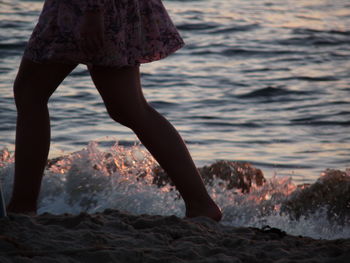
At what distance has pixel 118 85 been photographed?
367 cm

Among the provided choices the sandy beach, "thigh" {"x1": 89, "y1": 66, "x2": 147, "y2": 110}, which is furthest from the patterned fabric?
the sandy beach

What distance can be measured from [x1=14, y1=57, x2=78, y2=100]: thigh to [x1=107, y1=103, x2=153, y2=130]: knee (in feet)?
0.86

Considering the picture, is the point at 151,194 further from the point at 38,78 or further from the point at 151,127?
the point at 38,78

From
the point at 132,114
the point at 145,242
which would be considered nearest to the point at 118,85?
the point at 132,114

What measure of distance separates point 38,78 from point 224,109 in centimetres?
563

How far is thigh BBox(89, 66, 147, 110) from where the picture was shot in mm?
3666

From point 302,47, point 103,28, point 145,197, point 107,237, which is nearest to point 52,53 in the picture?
point 103,28

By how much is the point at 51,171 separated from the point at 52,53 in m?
2.48

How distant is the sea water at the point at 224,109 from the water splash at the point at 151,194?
0.01 meters

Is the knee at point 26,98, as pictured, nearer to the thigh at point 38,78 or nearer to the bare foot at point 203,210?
the thigh at point 38,78

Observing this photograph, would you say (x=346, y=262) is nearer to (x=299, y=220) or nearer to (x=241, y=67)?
(x=299, y=220)

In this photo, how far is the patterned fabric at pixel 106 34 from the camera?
3.56 metres

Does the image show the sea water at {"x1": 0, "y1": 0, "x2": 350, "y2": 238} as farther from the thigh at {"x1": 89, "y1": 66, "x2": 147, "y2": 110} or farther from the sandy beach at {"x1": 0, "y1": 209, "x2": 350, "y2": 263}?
the thigh at {"x1": 89, "y1": 66, "x2": 147, "y2": 110}

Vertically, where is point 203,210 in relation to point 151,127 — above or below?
below
